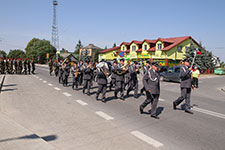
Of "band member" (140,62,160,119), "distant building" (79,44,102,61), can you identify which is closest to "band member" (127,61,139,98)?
"distant building" (79,44,102,61)

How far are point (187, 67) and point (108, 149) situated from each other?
4250 mm

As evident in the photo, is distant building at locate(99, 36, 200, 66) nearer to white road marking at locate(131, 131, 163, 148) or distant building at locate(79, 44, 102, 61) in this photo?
distant building at locate(79, 44, 102, 61)

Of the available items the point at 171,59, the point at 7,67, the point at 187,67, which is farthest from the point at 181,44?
the point at 187,67

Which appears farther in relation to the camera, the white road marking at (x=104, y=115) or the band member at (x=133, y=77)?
the band member at (x=133, y=77)

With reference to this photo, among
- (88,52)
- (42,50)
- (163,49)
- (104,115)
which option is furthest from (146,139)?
(42,50)

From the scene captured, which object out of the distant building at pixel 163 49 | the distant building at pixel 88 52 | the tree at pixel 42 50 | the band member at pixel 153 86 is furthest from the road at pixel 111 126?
the tree at pixel 42 50

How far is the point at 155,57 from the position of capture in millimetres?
41906

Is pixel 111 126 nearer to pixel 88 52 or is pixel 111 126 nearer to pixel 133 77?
pixel 133 77

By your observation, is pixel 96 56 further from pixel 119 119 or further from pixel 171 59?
pixel 119 119

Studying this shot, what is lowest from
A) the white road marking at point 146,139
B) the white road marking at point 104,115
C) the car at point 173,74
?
the white road marking at point 146,139

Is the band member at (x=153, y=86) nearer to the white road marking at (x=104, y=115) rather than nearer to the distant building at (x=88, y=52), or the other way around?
the white road marking at (x=104, y=115)

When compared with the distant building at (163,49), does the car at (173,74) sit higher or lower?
lower

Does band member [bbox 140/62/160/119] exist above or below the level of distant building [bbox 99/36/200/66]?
below

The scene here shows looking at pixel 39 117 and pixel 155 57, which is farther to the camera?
pixel 155 57
